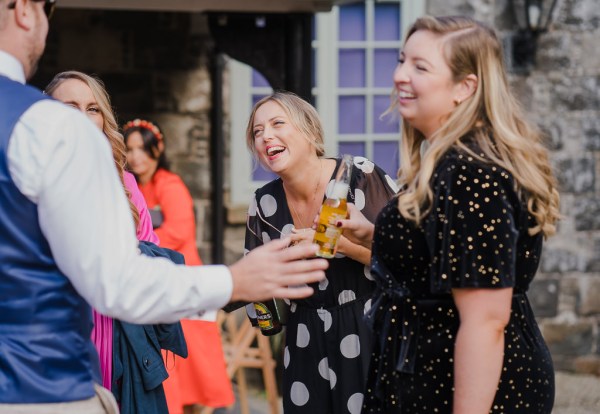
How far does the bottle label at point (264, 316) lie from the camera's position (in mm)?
3939

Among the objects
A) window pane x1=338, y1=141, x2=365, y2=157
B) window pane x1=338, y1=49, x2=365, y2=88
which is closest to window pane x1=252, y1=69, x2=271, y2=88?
window pane x1=338, y1=49, x2=365, y2=88

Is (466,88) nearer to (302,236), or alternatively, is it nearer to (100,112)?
(302,236)

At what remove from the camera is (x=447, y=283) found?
8.26 feet

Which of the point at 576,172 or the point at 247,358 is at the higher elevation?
the point at 576,172

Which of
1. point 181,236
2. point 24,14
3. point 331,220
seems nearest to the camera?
point 24,14

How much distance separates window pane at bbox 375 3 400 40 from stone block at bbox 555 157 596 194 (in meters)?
1.54

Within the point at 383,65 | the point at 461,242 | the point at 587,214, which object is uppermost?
the point at 383,65

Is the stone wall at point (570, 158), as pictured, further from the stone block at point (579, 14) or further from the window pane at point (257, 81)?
the window pane at point (257, 81)

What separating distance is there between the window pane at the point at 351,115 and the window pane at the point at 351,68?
0.11 metres

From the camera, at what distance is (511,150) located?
2.59 meters

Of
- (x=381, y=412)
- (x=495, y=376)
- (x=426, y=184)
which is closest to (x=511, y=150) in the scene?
(x=426, y=184)

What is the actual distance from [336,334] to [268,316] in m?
0.28

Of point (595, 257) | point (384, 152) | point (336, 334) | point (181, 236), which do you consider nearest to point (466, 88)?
point (336, 334)

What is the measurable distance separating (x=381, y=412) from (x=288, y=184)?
1334 millimetres
